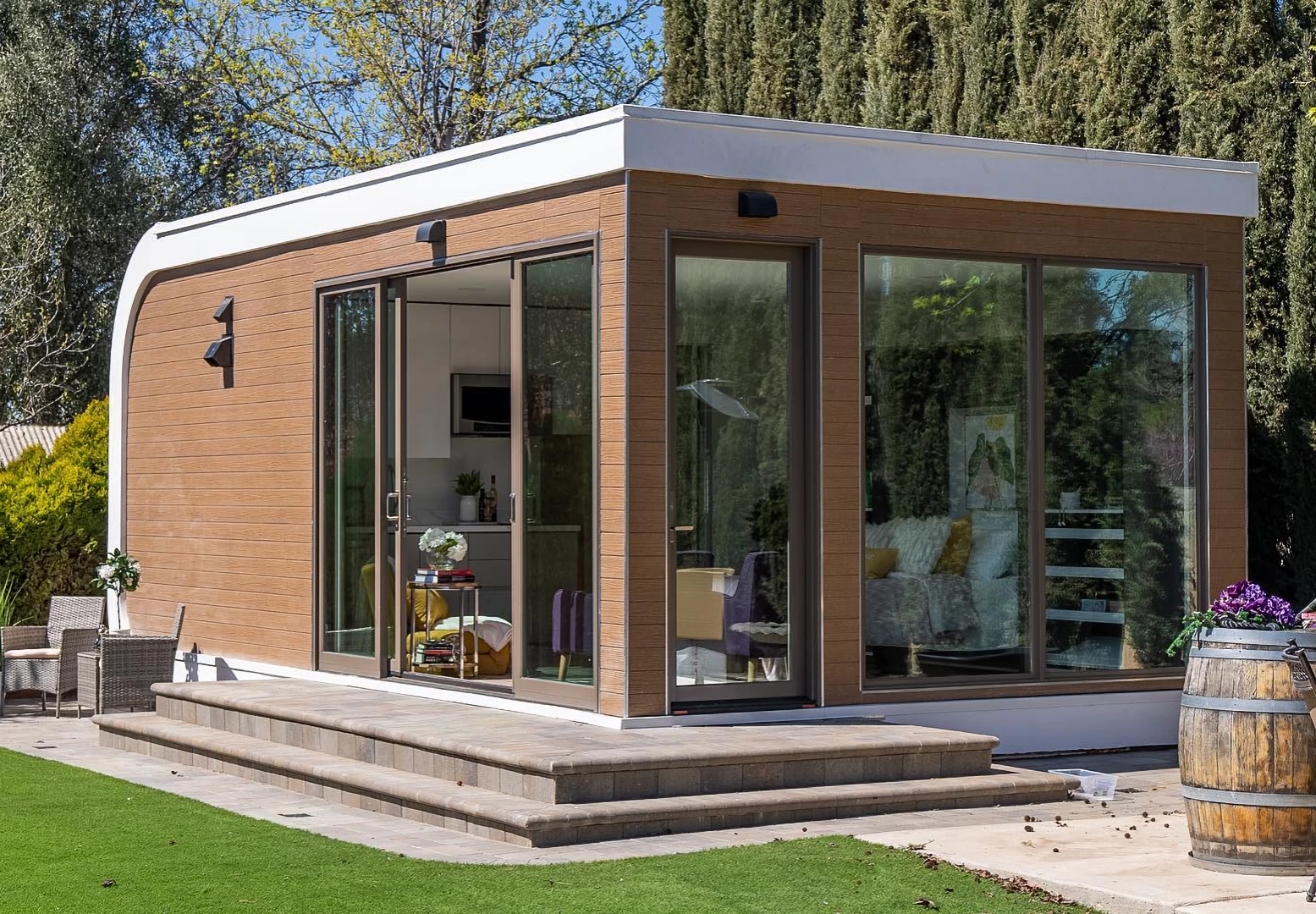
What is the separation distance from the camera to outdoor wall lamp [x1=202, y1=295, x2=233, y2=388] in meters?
12.0

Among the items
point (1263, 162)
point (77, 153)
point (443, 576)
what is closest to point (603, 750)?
point (443, 576)

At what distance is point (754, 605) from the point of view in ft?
29.5

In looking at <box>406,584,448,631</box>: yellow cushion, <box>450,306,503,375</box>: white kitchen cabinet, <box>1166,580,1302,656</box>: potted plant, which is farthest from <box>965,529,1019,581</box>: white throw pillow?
<box>450,306,503,375</box>: white kitchen cabinet

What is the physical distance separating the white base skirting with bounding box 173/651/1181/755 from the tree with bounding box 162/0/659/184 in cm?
1304

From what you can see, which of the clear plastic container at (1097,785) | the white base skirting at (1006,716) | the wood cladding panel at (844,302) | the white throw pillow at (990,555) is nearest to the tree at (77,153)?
the white base skirting at (1006,716)

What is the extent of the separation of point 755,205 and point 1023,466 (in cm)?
225

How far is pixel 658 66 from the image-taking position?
77.0 ft

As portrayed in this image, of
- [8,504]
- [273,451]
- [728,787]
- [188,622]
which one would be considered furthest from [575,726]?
[8,504]

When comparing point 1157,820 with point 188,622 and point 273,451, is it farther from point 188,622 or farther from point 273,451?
point 188,622

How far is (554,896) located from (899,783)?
2.65 metres

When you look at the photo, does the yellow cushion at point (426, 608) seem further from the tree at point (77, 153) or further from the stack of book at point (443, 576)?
the tree at point (77, 153)

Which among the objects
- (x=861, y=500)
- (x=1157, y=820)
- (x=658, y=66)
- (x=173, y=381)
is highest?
(x=658, y=66)

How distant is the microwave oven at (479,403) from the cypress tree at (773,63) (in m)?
4.67

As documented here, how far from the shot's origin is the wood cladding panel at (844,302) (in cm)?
858
